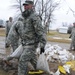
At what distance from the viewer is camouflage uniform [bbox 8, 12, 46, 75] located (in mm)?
7277

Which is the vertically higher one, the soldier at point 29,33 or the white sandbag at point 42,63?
the soldier at point 29,33

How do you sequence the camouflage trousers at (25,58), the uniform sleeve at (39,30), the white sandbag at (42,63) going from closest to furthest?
1. the uniform sleeve at (39,30)
2. the camouflage trousers at (25,58)
3. the white sandbag at (42,63)

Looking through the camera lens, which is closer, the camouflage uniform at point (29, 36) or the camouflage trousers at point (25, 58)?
the camouflage uniform at point (29, 36)

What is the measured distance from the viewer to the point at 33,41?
24.4ft

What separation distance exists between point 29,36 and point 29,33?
7 cm

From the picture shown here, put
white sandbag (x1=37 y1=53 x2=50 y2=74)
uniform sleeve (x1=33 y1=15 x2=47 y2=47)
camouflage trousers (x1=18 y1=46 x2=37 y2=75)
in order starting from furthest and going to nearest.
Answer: white sandbag (x1=37 y1=53 x2=50 y2=74)
camouflage trousers (x1=18 y1=46 x2=37 y2=75)
uniform sleeve (x1=33 y1=15 x2=47 y2=47)

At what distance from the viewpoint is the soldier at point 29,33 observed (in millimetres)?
7270

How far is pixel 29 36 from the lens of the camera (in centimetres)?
739

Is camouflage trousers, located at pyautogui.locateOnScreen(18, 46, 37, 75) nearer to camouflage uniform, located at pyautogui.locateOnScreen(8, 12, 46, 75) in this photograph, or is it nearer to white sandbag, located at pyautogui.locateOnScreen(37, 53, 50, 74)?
camouflage uniform, located at pyautogui.locateOnScreen(8, 12, 46, 75)

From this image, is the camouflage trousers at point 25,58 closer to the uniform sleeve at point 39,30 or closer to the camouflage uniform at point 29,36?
the camouflage uniform at point 29,36

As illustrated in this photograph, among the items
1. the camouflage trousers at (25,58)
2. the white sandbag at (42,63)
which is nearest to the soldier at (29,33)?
the camouflage trousers at (25,58)

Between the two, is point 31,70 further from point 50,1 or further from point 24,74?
point 50,1

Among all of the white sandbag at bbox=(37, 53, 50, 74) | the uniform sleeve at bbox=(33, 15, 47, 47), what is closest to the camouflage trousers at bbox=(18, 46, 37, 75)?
the white sandbag at bbox=(37, 53, 50, 74)

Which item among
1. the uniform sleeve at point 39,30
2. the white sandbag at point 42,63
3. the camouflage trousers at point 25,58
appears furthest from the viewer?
the white sandbag at point 42,63
